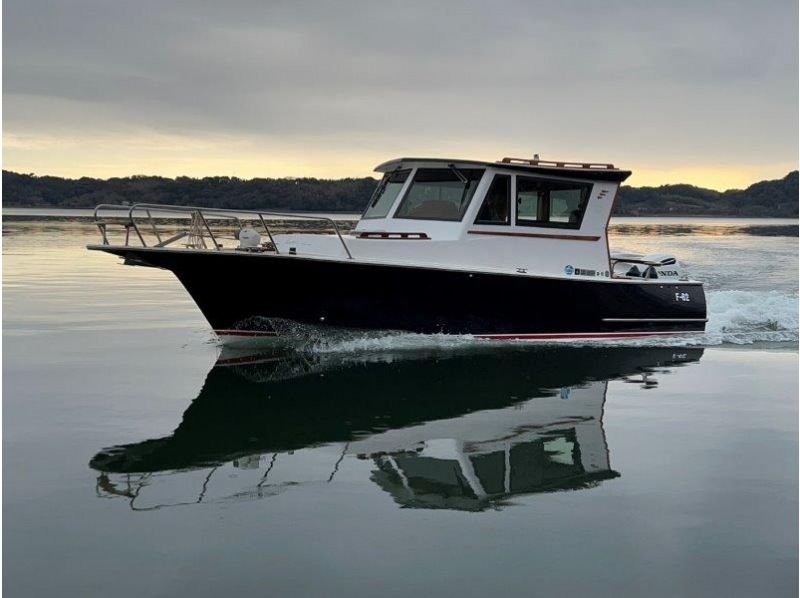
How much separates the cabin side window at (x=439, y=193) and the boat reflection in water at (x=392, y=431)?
2.01 meters

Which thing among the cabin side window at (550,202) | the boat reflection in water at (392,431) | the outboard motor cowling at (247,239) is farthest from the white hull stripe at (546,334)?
the cabin side window at (550,202)

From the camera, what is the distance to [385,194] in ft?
39.6

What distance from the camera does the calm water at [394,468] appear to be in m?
4.49

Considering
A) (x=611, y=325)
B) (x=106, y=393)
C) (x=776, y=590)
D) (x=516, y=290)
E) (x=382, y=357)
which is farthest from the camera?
(x=611, y=325)

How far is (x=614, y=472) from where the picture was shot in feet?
20.6

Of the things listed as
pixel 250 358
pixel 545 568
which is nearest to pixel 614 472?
pixel 545 568

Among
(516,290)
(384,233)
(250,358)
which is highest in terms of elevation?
(384,233)

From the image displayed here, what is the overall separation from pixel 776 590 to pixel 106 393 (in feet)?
21.1

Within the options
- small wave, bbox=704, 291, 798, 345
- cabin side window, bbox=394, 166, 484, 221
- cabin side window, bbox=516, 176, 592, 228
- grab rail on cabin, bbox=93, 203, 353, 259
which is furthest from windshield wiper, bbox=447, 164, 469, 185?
small wave, bbox=704, 291, 798, 345

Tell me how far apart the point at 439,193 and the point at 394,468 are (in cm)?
598

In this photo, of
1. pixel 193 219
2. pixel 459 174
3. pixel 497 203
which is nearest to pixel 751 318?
pixel 497 203

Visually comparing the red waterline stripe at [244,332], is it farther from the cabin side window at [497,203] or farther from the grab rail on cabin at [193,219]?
the cabin side window at [497,203]

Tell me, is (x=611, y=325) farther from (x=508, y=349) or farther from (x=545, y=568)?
(x=545, y=568)

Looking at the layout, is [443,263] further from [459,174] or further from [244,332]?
[244,332]
